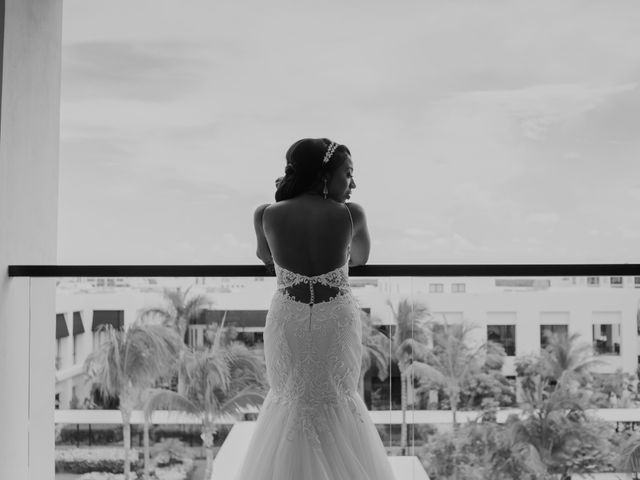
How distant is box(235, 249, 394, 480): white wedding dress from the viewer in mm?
2195

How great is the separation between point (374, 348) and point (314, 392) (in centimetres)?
55

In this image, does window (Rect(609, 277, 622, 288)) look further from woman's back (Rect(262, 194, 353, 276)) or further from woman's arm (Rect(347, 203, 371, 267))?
woman's back (Rect(262, 194, 353, 276))

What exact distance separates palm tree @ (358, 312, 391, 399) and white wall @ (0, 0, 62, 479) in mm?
1445

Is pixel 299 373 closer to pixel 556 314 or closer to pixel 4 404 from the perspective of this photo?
pixel 556 314

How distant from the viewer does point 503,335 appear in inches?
107

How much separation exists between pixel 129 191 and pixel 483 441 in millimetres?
11094

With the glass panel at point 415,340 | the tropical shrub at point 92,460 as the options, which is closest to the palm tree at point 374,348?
the glass panel at point 415,340

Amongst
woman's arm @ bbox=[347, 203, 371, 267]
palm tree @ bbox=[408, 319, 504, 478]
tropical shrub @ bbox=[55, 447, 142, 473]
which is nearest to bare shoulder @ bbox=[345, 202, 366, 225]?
woman's arm @ bbox=[347, 203, 371, 267]

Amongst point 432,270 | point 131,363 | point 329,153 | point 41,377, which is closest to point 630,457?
point 432,270

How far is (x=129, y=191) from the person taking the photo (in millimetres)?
12750

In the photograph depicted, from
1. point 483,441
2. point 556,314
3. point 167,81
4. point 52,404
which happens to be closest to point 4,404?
point 52,404

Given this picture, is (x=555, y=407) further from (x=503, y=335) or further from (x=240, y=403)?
(x=240, y=403)

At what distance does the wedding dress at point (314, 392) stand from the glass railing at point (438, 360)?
39cm

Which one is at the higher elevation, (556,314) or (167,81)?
(167,81)
